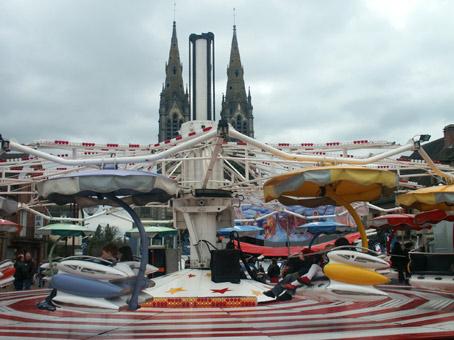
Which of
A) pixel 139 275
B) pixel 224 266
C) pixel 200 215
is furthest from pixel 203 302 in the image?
pixel 200 215

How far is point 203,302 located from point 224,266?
6.02 feet

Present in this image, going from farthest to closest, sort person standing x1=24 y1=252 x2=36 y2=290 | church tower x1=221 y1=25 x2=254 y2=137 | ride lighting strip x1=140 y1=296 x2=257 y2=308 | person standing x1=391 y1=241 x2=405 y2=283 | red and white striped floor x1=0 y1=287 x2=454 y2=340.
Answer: church tower x1=221 y1=25 x2=254 y2=137 < person standing x1=391 y1=241 x2=405 y2=283 < person standing x1=24 y1=252 x2=36 y2=290 < ride lighting strip x1=140 y1=296 x2=257 y2=308 < red and white striped floor x1=0 y1=287 x2=454 y2=340

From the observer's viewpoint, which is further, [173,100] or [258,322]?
[173,100]

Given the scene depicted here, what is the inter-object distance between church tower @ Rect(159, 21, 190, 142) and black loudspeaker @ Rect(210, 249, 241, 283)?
348 ft

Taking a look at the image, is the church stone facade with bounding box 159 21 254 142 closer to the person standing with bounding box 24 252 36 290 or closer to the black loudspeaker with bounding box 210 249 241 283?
the person standing with bounding box 24 252 36 290

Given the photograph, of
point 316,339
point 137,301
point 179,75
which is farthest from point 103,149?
point 179,75

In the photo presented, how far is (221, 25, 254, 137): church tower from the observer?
11900 centimetres

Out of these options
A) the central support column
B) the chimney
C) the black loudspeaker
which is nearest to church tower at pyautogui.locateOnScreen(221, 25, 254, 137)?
the chimney

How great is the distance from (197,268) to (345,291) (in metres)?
7.51

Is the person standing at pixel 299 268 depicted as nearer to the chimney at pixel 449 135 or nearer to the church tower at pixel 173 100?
the chimney at pixel 449 135

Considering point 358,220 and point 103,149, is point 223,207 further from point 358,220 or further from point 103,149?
point 358,220

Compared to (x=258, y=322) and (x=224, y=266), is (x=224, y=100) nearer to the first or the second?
(x=224, y=266)

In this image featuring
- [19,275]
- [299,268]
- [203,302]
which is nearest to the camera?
[299,268]

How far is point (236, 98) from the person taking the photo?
120 meters
